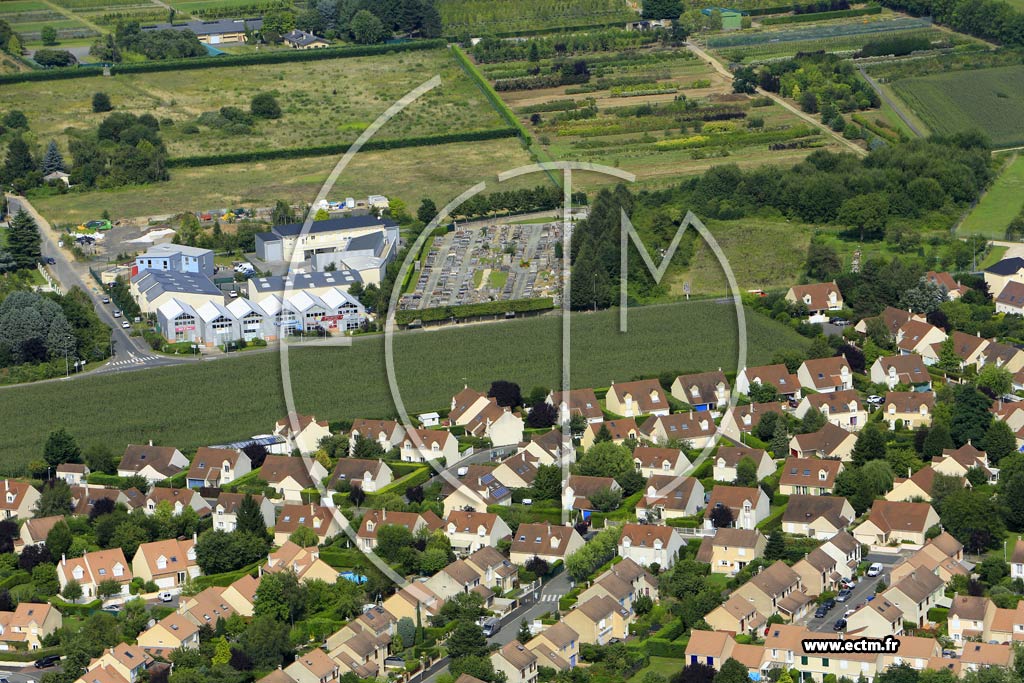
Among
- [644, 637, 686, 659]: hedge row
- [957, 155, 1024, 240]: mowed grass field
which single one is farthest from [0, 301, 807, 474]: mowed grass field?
[644, 637, 686, 659]: hedge row

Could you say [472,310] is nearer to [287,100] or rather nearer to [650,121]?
[650,121]

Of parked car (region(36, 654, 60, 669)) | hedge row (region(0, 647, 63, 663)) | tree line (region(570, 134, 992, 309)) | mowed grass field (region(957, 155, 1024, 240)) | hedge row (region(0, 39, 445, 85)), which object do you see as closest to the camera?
parked car (region(36, 654, 60, 669))

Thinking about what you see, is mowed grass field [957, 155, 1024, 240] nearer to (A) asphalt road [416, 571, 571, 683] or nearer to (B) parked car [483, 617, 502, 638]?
(A) asphalt road [416, 571, 571, 683]

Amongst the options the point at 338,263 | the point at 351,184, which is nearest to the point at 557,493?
the point at 338,263

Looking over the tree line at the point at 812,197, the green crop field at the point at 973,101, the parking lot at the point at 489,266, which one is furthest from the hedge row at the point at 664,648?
the green crop field at the point at 973,101

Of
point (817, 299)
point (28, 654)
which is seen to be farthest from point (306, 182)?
point (28, 654)

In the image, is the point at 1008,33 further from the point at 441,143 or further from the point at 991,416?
the point at 991,416
